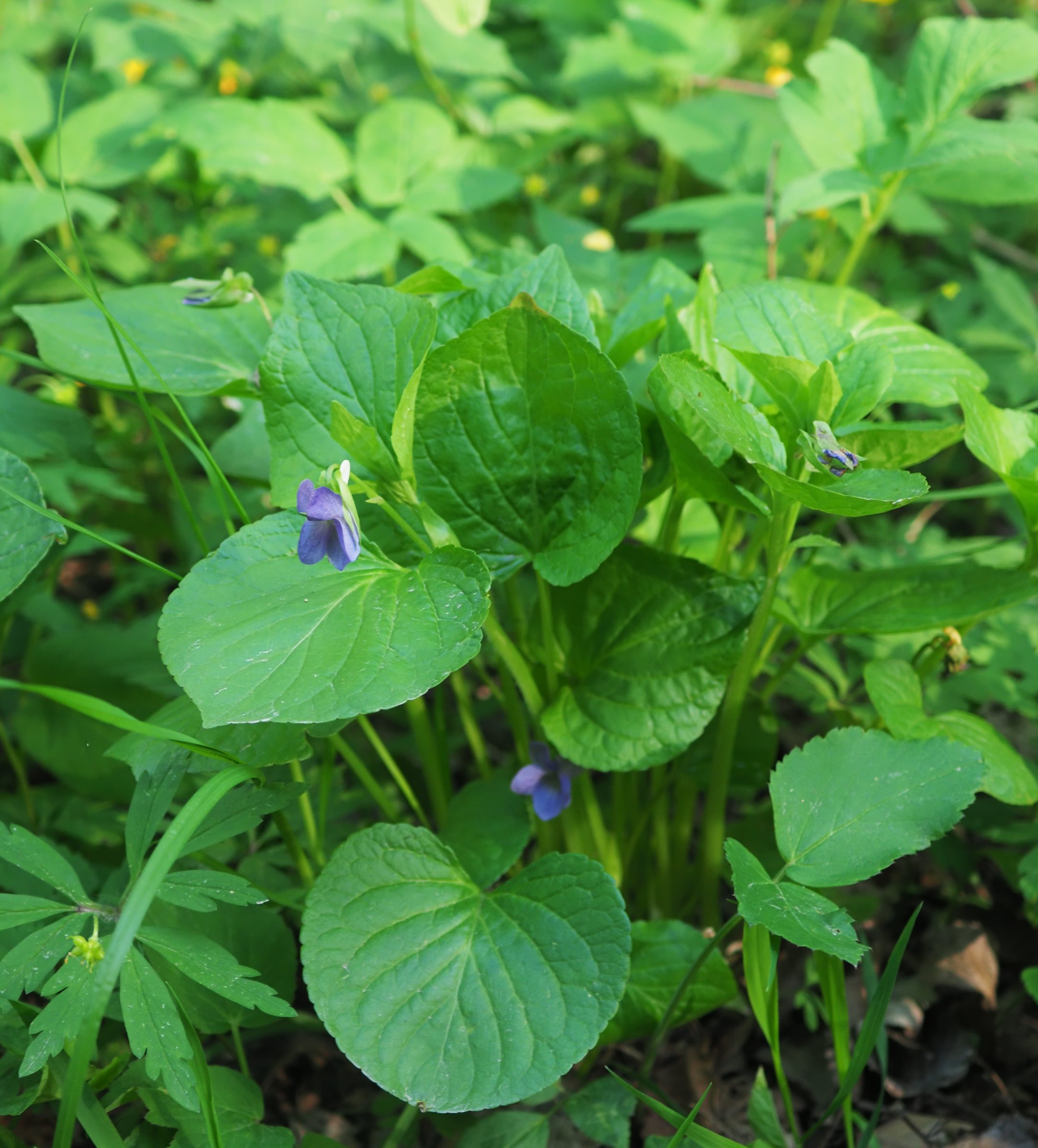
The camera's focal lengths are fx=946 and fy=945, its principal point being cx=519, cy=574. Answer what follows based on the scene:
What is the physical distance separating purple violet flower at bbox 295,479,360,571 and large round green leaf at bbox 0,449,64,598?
488 millimetres

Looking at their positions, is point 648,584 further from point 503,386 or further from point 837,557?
point 837,557

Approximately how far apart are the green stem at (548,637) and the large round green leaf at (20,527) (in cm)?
65

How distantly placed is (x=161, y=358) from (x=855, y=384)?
102 centimetres

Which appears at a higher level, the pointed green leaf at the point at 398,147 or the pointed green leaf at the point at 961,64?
the pointed green leaf at the point at 961,64

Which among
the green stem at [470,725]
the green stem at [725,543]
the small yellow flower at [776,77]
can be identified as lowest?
the green stem at [470,725]

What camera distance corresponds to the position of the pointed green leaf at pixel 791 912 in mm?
988

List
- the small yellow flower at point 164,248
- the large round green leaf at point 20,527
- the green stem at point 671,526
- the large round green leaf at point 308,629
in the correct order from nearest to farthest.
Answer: the large round green leaf at point 308,629, the large round green leaf at point 20,527, the green stem at point 671,526, the small yellow flower at point 164,248

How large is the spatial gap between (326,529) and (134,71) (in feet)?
9.68

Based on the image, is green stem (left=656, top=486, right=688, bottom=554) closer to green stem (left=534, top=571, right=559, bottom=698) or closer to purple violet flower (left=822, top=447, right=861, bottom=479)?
green stem (left=534, top=571, right=559, bottom=698)

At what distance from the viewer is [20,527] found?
129cm

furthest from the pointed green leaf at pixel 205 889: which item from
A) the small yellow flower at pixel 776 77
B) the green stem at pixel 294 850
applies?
the small yellow flower at pixel 776 77

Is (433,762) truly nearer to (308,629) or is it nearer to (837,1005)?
(308,629)

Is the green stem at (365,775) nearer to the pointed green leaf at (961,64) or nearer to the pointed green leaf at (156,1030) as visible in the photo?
the pointed green leaf at (156,1030)

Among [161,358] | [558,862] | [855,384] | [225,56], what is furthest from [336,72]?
[558,862]
